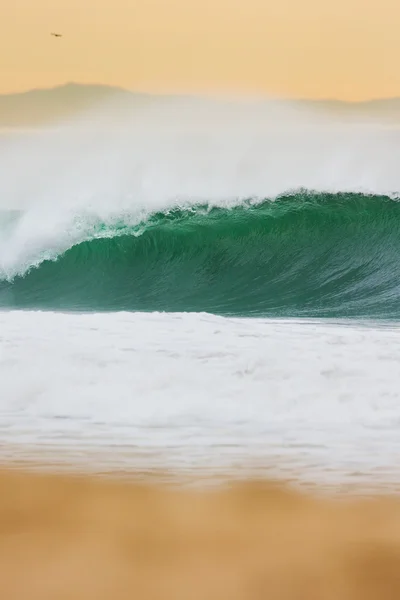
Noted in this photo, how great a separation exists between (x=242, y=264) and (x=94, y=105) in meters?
1.81

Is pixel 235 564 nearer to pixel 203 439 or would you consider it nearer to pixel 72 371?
pixel 203 439

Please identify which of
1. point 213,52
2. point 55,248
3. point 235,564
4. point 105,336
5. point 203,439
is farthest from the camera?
point 55,248

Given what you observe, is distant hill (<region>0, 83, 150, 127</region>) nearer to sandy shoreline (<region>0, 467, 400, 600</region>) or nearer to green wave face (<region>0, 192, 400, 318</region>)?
green wave face (<region>0, 192, 400, 318</region>)

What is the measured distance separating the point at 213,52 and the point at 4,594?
3.99 m

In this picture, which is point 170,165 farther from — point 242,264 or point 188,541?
point 188,541

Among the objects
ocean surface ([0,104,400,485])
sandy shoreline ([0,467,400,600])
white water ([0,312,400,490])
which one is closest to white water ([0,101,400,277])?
ocean surface ([0,104,400,485])

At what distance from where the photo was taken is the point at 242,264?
5922mm

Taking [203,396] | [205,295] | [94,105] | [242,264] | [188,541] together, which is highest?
[94,105]

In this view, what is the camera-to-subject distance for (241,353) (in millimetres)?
2877

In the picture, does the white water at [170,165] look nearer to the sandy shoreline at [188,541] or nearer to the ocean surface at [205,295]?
the ocean surface at [205,295]

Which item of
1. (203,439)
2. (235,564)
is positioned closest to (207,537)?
(235,564)

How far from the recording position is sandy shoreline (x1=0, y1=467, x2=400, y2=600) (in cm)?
123

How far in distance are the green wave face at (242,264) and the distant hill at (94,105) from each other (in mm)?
1287

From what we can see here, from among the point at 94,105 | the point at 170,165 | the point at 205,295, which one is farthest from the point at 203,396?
the point at 170,165
